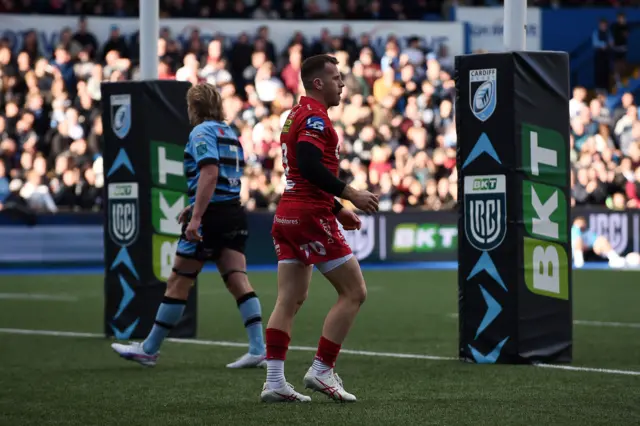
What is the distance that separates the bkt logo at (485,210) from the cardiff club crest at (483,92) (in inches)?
20.3

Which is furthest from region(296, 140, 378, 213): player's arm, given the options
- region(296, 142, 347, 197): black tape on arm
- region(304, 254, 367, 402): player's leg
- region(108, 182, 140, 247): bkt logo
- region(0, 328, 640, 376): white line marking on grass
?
region(108, 182, 140, 247): bkt logo

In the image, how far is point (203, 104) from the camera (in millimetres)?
9992

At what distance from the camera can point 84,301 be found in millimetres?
17203

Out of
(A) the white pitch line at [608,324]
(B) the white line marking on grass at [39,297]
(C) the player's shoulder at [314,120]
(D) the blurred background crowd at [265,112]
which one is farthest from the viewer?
(D) the blurred background crowd at [265,112]

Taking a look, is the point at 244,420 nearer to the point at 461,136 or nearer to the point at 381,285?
the point at 461,136

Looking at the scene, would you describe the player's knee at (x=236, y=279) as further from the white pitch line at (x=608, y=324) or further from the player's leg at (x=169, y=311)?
the white pitch line at (x=608, y=324)

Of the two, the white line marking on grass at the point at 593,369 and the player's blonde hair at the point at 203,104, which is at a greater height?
the player's blonde hair at the point at 203,104

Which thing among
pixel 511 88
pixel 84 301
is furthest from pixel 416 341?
pixel 84 301

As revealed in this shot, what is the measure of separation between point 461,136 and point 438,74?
19671mm

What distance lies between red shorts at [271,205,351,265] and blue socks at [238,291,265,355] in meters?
2.31

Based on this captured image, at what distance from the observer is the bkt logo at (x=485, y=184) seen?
10234mm

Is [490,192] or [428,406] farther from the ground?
[490,192]

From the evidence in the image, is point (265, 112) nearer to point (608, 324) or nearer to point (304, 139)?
point (608, 324)

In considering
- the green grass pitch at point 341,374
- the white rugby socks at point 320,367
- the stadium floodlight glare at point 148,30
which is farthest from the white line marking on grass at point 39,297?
the white rugby socks at point 320,367
